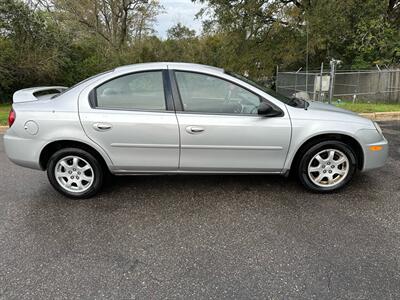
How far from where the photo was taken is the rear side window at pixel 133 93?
11.2 ft

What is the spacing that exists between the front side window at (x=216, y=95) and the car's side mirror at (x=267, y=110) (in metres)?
0.10

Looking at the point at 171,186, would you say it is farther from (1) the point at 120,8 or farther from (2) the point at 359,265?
(1) the point at 120,8

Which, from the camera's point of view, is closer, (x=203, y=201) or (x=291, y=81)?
(x=203, y=201)

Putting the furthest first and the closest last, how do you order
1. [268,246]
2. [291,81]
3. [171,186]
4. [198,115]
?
1. [291,81]
2. [171,186]
3. [198,115]
4. [268,246]

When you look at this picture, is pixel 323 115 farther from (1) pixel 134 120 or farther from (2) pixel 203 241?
(1) pixel 134 120

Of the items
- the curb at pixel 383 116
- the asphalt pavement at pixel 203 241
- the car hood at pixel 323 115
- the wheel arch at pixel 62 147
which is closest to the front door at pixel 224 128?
the car hood at pixel 323 115

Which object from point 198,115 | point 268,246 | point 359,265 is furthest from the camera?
point 198,115

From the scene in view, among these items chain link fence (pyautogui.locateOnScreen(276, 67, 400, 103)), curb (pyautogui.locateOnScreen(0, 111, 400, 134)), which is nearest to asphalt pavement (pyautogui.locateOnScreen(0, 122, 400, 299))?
curb (pyautogui.locateOnScreen(0, 111, 400, 134))

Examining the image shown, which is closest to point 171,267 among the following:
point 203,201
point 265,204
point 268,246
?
point 268,246

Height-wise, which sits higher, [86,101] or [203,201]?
[86,101]

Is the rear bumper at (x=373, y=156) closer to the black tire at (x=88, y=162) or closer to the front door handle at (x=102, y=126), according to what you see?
the front door handle at (x=102, y=126)

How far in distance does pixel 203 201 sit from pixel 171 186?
60 centimetres

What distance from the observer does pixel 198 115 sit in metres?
3.38

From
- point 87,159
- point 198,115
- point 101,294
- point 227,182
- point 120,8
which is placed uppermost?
point 120,8
